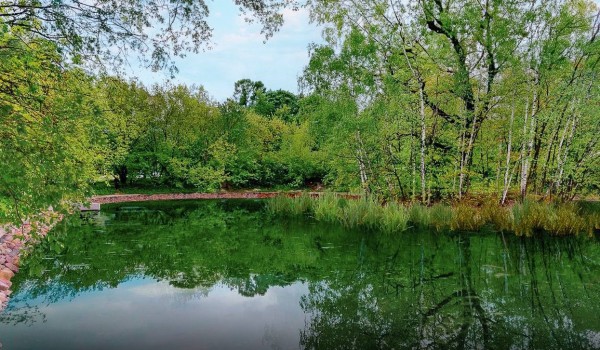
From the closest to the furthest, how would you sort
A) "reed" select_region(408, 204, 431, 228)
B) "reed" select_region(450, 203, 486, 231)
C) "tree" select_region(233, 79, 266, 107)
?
"reed" select_region(450, 203, 486, 231), "reed" select_region(408, 204, 431, 228), "tree" select_region(233, 79, 266, 107)

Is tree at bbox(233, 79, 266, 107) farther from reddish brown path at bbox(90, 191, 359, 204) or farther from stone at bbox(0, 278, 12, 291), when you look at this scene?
stone at bbox(0, 278, 12, 291)

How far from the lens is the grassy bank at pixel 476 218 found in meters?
12.0

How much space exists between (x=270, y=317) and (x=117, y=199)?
843 inches

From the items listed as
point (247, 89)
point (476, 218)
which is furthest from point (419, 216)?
point (247, 89)

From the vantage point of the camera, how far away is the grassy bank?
1204 centimetres

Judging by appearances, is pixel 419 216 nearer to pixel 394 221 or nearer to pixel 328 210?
pixel 394 221

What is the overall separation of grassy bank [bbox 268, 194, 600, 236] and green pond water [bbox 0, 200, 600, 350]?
2.85 ft

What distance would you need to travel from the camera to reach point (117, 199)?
2414 centimetres

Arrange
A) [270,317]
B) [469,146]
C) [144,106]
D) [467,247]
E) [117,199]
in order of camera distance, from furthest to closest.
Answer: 1. [144,106]
2. [117,199]
3. [469,146]
4. [467,247]
5. [270,317]

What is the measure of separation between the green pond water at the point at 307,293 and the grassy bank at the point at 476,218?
0.87 m

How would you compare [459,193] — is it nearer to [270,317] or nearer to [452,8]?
[452,8]

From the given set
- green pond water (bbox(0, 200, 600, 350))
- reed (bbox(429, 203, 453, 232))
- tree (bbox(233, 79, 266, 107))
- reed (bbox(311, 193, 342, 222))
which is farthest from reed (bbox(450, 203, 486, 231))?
tree (bbox(233, 79, 266, 107))

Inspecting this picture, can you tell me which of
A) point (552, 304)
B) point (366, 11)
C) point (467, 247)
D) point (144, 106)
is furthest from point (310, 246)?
point (144, 106)

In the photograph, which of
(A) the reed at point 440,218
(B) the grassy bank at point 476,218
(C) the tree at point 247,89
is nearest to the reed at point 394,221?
(B) the grassy bank at point 476,218
